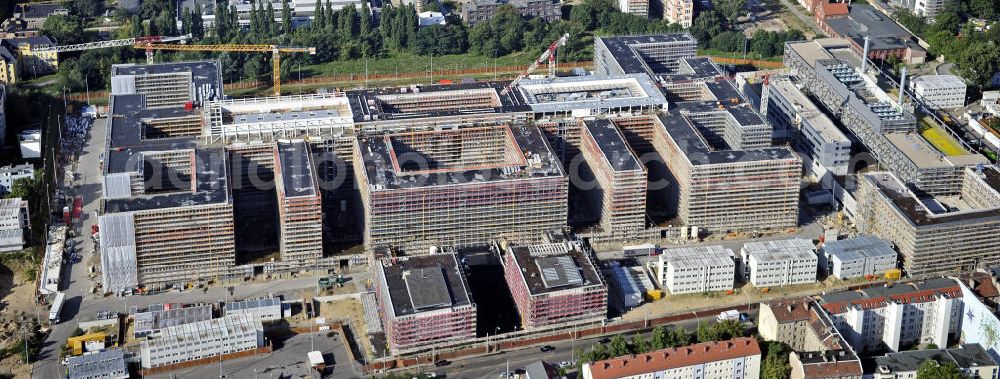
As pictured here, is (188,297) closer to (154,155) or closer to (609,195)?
(154,155)

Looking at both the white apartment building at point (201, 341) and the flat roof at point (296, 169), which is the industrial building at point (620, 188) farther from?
the white apartment building at point (201, 341)

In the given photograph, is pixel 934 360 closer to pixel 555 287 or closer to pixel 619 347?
pixel 619 347

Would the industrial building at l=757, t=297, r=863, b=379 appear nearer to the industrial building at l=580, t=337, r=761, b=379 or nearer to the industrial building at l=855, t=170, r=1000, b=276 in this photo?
the industrial building at l=580, t=337, r=761, b=379

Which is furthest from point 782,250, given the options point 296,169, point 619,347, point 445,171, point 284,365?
point 284,365

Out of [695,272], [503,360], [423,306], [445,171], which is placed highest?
[445,171]

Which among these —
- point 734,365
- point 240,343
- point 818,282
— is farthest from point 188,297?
point 818,282
